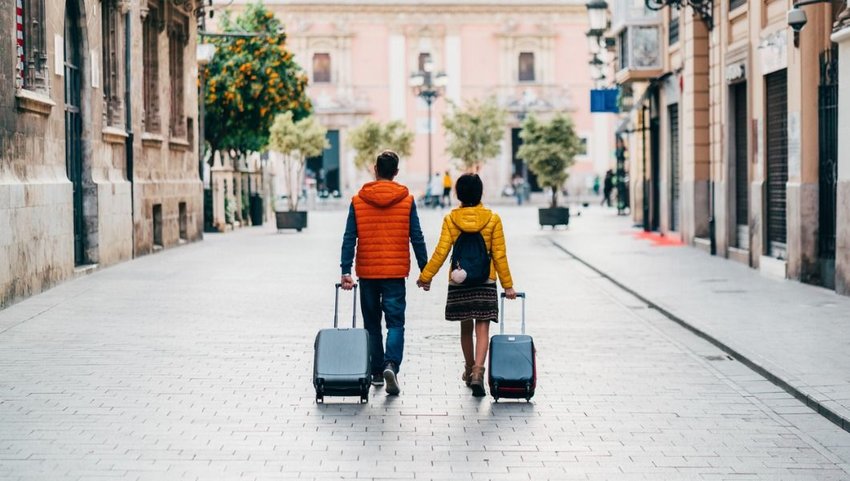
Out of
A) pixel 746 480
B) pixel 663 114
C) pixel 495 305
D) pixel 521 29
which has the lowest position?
pixel 746 480

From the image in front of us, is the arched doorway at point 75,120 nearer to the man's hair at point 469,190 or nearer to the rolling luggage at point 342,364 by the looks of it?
the man's hair at point 469,190

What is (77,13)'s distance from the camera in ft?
67.7

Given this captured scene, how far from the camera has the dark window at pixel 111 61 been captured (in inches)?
→ 920

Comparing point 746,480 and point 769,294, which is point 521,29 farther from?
point 746,480

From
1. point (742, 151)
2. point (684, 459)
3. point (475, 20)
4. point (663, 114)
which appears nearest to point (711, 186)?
point (742, 151)

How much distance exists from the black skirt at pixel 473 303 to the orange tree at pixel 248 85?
98.5 ft

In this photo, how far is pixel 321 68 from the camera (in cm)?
6800

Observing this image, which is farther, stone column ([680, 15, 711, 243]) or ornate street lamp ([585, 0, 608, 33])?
ornate street lamp ([585, 0, 608, 33])

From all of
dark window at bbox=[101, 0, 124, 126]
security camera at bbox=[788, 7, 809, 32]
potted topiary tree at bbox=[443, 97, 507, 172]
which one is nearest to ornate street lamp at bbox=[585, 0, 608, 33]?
dark window at bbox=[101, 0, 124, 126]

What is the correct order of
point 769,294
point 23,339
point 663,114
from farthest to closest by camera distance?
point 663,114
point 769,294
point 23,339

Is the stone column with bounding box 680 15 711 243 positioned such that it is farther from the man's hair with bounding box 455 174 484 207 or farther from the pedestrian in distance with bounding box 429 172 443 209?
the pedestrian in distance with bounding box 429 172 443 209

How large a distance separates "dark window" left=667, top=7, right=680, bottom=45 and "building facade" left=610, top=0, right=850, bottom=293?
0.02 m

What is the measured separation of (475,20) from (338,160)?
9.49 m

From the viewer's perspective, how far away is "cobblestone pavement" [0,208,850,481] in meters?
7.36
